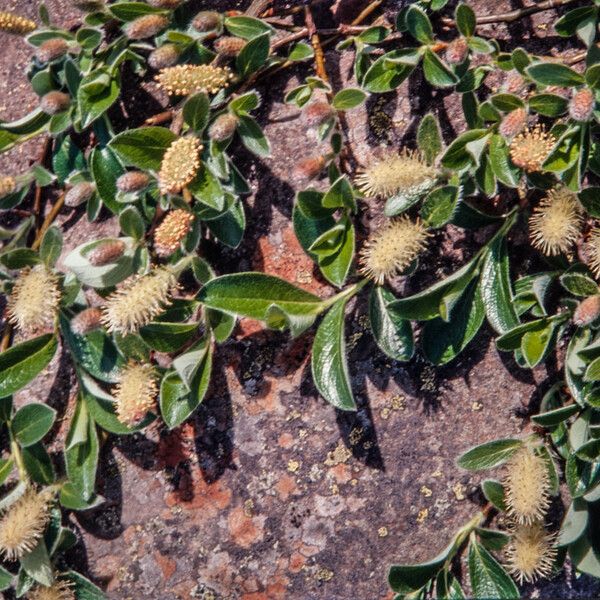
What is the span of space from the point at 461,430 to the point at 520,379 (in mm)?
208

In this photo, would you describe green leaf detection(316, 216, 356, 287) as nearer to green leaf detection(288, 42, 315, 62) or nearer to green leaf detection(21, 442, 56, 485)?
green leaf detection(288, 42, 315, 62)

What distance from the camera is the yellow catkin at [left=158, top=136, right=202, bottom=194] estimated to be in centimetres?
208

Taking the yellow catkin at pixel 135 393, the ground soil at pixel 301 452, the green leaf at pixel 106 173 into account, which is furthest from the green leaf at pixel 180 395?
the green leaf at pixel 106 173

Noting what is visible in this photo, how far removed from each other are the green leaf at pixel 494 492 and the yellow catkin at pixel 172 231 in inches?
39.0

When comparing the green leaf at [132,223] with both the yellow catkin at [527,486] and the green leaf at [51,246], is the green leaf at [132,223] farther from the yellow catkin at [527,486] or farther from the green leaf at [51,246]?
the yellow catkin at [527,486]

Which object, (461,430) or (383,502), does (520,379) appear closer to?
(461,430)

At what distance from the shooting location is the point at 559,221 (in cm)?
194

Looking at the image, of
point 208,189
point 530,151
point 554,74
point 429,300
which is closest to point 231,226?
point 208,189

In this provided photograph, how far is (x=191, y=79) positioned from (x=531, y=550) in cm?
146

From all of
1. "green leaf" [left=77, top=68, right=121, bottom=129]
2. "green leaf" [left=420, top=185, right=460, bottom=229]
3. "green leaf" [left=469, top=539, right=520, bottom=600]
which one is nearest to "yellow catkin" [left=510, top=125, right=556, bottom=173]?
"green leaf" [left=420, top=185, right=460, bottom=229]

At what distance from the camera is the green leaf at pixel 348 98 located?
2117 mm

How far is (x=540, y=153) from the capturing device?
77.2 inches

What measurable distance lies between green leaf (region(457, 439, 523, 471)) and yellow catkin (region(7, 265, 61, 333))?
1.14m

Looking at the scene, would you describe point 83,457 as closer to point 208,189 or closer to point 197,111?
point 208,189
